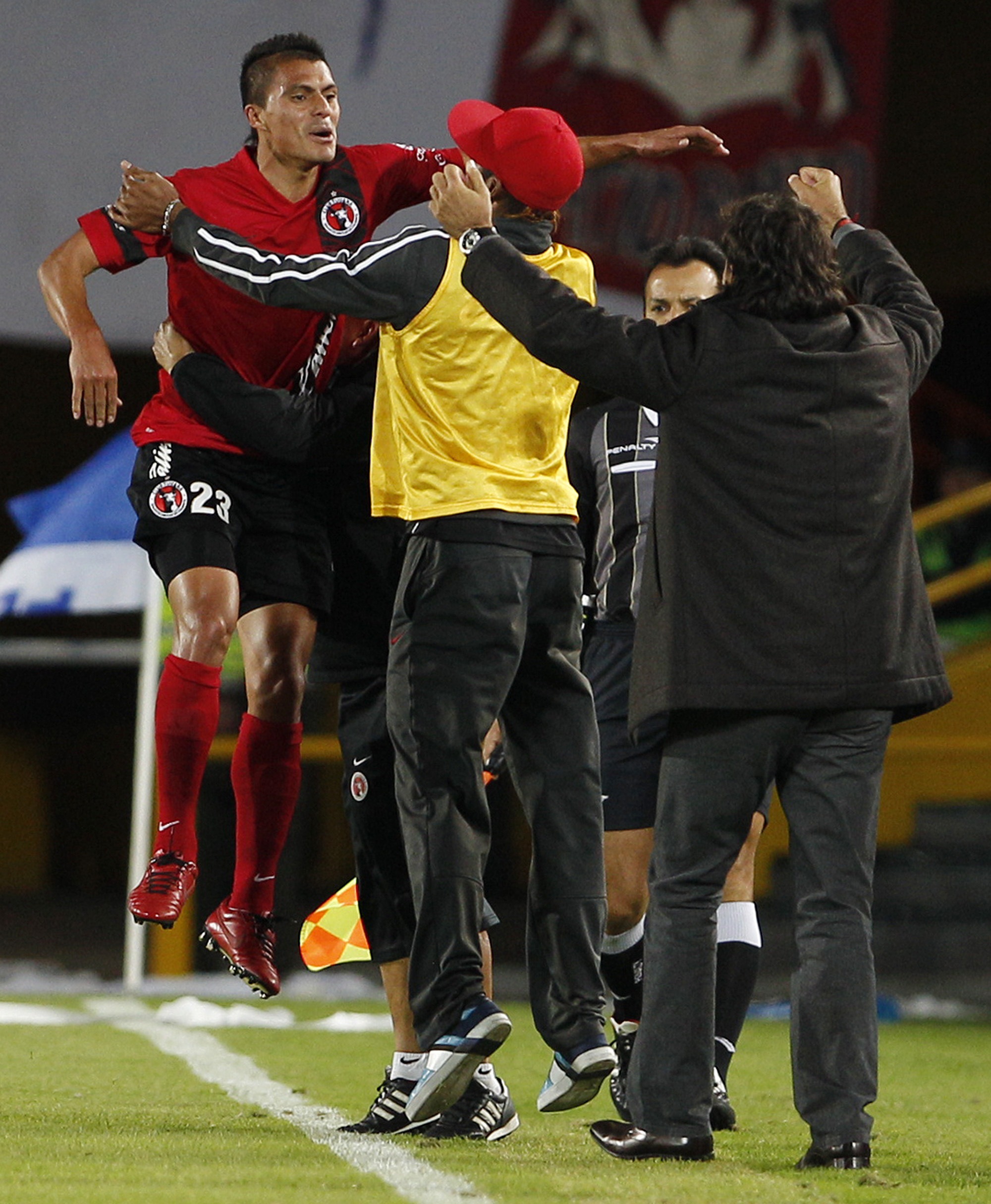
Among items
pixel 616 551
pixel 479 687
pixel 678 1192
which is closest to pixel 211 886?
pixel 616 551

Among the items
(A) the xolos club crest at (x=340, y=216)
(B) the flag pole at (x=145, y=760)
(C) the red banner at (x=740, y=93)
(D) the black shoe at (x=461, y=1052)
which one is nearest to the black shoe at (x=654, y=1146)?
(D) the black shoe at (x=461, y=1052)

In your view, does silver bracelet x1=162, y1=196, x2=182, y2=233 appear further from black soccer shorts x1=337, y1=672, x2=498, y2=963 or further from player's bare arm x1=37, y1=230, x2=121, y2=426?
black soccer shorts x1=337, y1=672, x2=498, y2=963

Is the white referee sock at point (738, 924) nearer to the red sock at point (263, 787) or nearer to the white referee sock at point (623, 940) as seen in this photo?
the white referee sock at point (623, 940)

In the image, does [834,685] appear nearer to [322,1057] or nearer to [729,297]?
[729,297]

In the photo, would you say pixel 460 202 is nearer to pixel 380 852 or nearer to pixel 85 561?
pixel 380 852

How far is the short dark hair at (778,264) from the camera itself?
11.6 feet

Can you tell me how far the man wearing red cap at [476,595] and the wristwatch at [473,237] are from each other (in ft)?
0.23

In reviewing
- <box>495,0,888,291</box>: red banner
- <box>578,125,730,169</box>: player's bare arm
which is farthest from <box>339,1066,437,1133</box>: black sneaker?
<box>495,0,888,291</box>: red banner

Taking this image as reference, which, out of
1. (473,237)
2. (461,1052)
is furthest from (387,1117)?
(473,237)

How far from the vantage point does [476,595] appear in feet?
12.3

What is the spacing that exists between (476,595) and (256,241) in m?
1.17

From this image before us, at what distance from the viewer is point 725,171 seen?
1143 cm

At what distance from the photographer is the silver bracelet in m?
4.11

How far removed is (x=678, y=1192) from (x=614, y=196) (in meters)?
9.04
